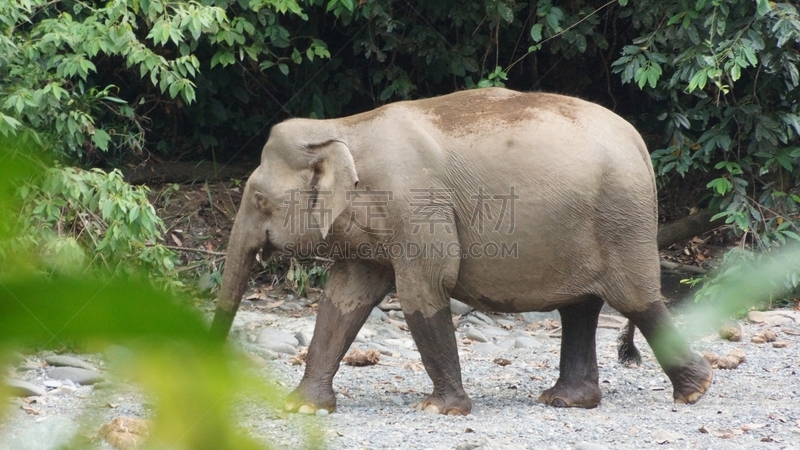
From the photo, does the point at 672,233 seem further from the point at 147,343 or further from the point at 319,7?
the point at 147,343

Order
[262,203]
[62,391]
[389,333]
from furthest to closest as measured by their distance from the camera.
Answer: [389,333]
[262,203]
[62,391]

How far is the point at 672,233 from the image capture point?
9031 mm

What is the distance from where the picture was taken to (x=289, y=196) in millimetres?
5609

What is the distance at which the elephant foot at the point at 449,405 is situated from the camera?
5.39 metres

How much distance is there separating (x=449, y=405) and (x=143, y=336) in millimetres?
4895

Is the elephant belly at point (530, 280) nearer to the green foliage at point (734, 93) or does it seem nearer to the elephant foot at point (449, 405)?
the elephant foot at point (449, 405)

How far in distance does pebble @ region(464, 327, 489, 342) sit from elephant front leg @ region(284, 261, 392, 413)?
231 centimetres

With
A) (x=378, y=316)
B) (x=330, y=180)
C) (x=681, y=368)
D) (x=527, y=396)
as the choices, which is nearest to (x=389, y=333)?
(x=378, y=316)

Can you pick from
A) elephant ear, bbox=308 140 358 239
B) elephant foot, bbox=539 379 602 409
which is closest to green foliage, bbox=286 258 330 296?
elephant ear, bbox=308 140 358 239

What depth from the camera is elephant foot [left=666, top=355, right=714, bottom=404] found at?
220 inches

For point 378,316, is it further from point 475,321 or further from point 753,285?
point 753,285

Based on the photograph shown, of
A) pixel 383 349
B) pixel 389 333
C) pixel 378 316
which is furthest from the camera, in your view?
pixel 378 316

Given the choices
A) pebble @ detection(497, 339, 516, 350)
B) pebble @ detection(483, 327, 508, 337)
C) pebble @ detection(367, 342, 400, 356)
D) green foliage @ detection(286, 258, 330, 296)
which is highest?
green foliage @ detection(286, 258, 330, 296)

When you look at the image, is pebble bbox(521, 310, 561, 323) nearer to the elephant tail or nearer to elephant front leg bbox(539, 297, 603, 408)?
the elephant tail
